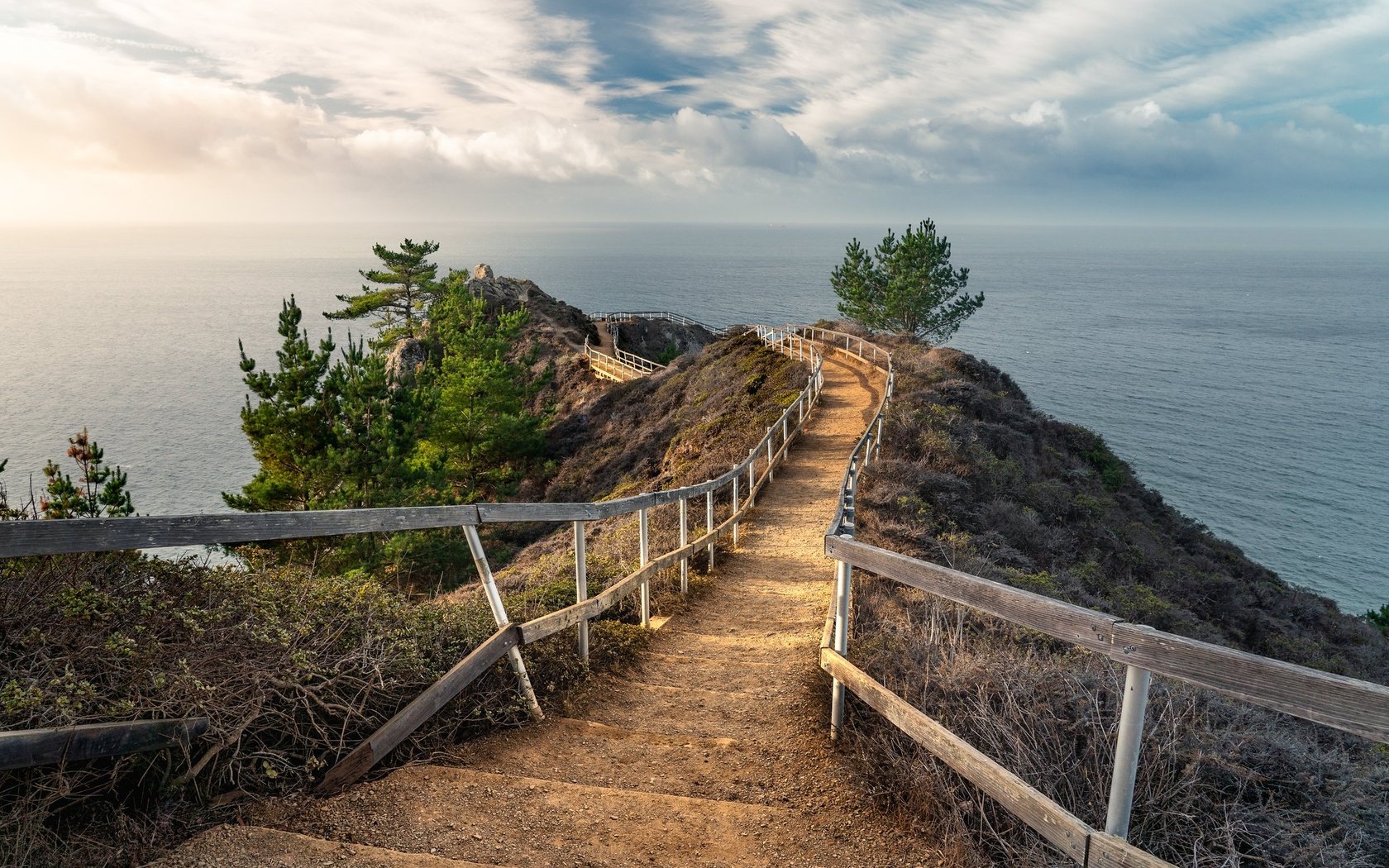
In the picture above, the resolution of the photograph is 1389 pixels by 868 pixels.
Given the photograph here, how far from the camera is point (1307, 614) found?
22.1 m

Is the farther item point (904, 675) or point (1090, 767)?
point (904, 675)

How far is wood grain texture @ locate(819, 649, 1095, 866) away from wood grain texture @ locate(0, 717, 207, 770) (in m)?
3.21

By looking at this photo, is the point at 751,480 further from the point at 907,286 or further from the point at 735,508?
the point at 907,286

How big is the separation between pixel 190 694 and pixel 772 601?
24.5ft

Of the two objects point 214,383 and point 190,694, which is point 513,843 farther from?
point 214,383

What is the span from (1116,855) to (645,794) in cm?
224

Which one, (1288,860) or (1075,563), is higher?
(1288,860)

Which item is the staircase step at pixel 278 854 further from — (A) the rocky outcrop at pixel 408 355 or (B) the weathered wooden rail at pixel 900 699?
(A) the rocky outcrop at pixel 408 355

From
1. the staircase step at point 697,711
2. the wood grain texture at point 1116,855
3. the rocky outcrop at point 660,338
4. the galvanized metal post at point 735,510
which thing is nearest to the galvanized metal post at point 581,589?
the staircase step at point 697,711

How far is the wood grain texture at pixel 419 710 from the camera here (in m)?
3.93

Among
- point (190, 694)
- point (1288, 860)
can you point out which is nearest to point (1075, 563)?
point (1288, 860)

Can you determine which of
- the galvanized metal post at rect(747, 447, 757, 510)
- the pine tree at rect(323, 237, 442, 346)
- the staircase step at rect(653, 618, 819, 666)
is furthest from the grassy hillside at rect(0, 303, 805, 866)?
the pine tree at rect(323, 237, 442, 346)

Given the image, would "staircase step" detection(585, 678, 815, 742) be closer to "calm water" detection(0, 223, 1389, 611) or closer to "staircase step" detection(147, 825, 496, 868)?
"staircase step" detection(147, 825, 496, 868)

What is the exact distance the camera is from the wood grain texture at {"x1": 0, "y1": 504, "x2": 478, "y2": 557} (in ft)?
9.89
